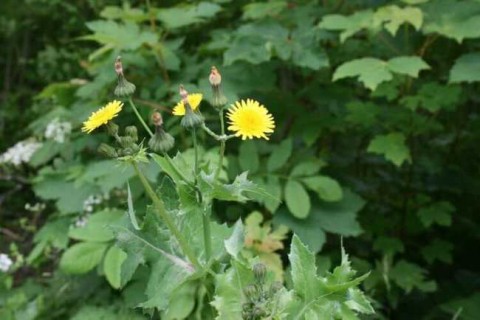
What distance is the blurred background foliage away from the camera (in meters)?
2.31

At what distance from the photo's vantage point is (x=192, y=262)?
133cm

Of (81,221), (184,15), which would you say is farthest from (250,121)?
(81,221)

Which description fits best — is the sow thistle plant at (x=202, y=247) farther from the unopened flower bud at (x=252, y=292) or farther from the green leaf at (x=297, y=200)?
the green leaf at (x=297, y=200)

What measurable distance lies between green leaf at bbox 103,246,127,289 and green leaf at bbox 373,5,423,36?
47.2 inches

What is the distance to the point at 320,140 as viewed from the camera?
304 centimetres

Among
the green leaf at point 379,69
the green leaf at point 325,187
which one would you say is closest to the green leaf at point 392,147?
the green leaf at point 325,187

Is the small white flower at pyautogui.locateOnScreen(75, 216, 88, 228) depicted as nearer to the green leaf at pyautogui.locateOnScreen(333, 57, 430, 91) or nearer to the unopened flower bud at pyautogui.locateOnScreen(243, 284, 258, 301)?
the green leaf at pyautogui.locateOnScreen(333, 57, 430, 91)

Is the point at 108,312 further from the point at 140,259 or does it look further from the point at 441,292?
the point at 441,292

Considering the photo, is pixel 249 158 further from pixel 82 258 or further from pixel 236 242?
pixel 236 242

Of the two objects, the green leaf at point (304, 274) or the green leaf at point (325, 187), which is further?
the green leaf at point (325, 187)

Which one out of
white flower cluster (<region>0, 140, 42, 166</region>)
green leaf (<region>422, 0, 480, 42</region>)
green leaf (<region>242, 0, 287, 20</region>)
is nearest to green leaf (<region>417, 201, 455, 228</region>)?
green leaf (<region>422, 0, 480, 42</region>)

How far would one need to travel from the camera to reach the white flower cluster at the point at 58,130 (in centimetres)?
274

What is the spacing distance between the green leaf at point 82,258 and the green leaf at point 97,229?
32mm

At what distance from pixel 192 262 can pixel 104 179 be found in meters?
1.11
